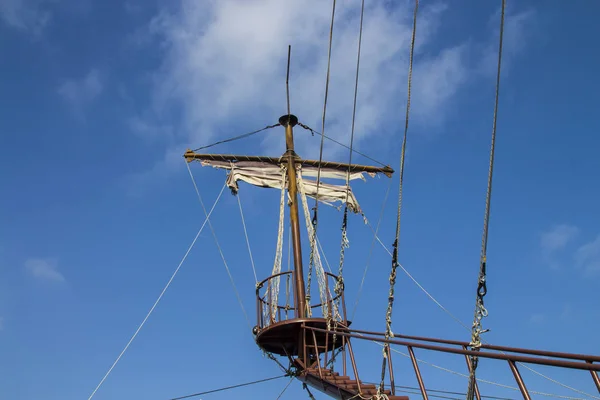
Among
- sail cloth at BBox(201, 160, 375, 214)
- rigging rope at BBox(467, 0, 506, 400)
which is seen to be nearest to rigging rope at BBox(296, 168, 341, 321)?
sail cloth at BBox(201, 160, 375, 214)

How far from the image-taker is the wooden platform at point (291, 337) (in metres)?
13.2

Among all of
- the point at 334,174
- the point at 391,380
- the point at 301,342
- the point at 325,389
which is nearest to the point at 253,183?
the point at 334,174

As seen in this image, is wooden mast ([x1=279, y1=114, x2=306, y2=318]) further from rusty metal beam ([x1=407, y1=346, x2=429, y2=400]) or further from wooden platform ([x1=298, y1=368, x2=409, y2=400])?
rusty metal beam ([x1=407, y1=346, x2=429, y2=400])

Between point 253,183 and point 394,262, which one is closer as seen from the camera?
point 394,262

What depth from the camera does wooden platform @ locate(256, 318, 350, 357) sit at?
13.2 meters

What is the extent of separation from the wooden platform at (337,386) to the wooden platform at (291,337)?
2.21 ft

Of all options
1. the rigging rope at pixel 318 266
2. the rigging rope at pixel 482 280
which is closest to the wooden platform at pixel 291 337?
the rigging rope at pixel 318 266

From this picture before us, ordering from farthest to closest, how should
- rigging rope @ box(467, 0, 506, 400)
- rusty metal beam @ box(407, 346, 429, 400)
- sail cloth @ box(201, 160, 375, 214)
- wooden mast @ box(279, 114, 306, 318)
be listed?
sail cloth @ box(201, 160, 375, 214) → wooden mast @ box(279, 114, 306, 318) → rusty metal beam @ box(407, 346, 429, 400) → rigging rope @ box(467, 0, 506, 400)

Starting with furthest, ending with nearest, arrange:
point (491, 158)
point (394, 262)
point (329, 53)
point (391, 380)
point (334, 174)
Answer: point (334, 174), point (329, 53), point (391, 380), point (394, 262), point (491, 158)

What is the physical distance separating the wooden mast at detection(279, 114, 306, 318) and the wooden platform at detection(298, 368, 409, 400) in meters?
1.88

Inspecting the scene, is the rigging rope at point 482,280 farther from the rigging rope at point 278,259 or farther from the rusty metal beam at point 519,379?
the rigging rope at point 278,259

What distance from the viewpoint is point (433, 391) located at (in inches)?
471

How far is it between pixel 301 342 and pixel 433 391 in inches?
122

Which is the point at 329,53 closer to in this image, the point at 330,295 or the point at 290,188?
the point at 330,295
